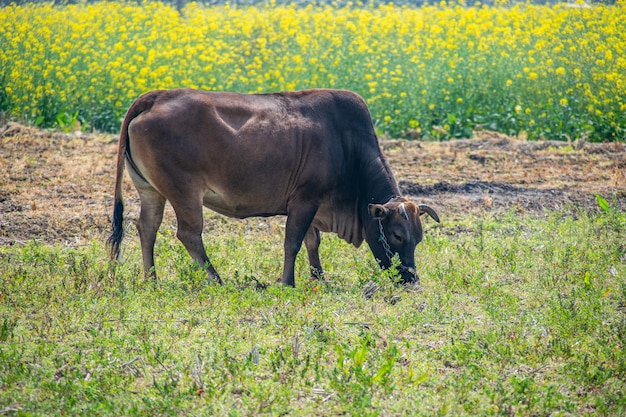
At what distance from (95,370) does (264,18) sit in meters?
12.3

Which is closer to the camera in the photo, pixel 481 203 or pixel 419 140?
pixel 481 203

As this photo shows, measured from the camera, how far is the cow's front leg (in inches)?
301

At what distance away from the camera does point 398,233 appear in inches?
297

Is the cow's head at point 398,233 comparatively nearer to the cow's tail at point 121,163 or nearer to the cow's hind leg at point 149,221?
the cow's hind leg at point 149,221

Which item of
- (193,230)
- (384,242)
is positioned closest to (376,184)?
(384,242)

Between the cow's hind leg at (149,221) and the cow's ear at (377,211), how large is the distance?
1863 millimetres

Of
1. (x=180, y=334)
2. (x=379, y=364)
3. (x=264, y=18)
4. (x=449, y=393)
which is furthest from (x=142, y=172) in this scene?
(x=264, y=18)

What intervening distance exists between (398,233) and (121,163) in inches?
98.2

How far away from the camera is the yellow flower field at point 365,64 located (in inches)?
531

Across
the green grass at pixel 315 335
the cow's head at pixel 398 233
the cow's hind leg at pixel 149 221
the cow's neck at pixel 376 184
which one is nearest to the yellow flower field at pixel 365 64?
the green grass at pixel 315 335

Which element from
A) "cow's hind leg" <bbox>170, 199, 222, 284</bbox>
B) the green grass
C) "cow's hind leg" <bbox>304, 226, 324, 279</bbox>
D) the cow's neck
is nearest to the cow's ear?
the cow's neck

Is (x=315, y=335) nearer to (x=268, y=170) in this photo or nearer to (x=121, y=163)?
(x=268, y=170)

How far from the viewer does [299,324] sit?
6.25m

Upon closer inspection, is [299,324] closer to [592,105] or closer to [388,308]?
[388,308]
